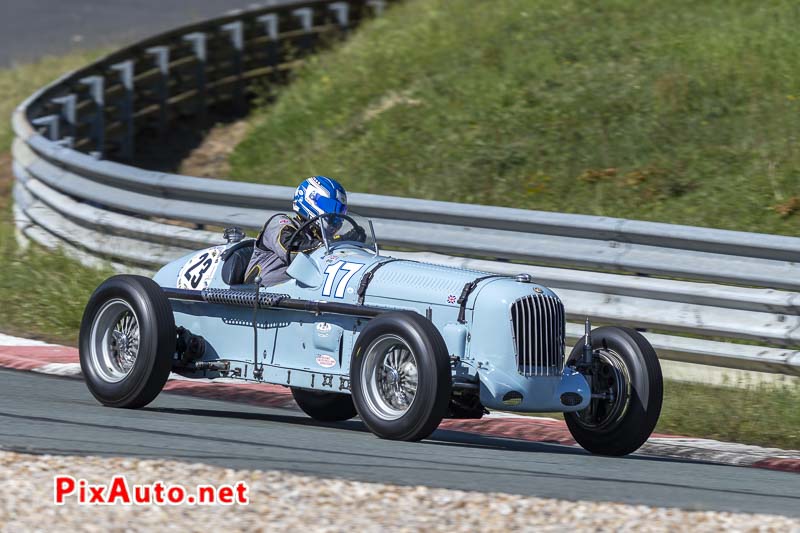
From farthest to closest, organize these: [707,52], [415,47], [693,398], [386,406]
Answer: [415,47]
[707,52]
[693,398]
[386,406]

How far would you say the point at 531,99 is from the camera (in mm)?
14781

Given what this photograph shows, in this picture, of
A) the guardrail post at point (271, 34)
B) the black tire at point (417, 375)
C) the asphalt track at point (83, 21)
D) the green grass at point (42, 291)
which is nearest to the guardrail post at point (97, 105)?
the green grass at point (42, 291)

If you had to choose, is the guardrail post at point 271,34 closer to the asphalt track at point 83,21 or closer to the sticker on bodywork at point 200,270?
the asphalt track at point 83,21

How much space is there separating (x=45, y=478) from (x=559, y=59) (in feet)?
35.4

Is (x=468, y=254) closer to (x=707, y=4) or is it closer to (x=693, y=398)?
(x=693, y=398)

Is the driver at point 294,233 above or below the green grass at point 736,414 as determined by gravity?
above

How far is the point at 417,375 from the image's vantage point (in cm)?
708

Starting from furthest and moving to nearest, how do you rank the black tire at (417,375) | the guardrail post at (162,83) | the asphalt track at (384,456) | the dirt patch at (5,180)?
the guardrail post at (162,83)
the dirt patch at (5,180)
the black tire at (417,375)
the asphalt track at (384,456)

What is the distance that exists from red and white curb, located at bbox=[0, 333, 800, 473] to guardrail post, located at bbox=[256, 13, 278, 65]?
1064 centimetres

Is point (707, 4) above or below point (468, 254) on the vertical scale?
above

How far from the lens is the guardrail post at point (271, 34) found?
66.9 ft

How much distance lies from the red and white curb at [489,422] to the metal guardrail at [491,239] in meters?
1.12

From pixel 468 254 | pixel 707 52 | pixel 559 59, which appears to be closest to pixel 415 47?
pixel 559 59

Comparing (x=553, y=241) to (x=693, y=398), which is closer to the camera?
(x=693, y=398)
